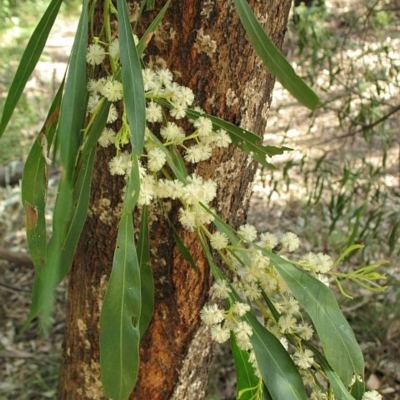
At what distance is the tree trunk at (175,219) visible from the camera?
915 millimetres

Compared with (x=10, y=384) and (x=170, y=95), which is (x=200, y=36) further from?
(x=10, y=384)

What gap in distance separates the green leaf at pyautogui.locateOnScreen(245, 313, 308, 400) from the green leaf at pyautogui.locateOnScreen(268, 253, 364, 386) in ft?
0.22

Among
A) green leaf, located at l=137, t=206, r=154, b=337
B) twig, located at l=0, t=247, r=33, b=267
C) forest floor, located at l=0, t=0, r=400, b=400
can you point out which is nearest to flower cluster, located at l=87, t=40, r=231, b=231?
green leaf, located at l=137, t=206, r=154, b=337

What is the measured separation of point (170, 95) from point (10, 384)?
164 centimetres

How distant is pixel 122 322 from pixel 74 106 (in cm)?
24

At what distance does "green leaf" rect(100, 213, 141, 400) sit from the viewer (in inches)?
28.0

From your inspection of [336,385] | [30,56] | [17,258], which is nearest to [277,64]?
[30,56]

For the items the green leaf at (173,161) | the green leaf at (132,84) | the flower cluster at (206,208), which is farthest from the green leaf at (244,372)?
the green leaf at (132,84)

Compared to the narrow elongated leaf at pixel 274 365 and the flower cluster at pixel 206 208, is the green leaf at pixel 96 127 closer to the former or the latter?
the flower cluster at pixel 206 208

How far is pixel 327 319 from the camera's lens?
2.60 ft

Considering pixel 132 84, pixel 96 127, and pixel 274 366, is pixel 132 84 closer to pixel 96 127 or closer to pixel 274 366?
pixel 96 127

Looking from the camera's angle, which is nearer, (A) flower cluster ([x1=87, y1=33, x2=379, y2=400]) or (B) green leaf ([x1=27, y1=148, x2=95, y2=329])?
(B) green leaf ([x1=27, y1=148, x2=95, y2=329])

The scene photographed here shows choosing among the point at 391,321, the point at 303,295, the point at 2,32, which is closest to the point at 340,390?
the point at 303,295

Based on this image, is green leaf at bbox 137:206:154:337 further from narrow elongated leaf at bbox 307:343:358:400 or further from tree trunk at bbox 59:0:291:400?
narrow elongated leaf at bbox 307:343:358:400
